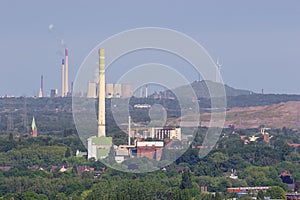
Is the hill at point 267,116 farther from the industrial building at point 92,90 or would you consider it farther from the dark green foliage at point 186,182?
the dark green foliage at point 186,182

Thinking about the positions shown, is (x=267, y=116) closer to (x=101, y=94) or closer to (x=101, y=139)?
(x=101, y=94)

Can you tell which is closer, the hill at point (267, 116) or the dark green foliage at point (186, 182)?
the dark green foliage at point (186, 182)

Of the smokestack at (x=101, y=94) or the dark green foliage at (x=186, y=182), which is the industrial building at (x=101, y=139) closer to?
the smokestack at (x=101, y=94)

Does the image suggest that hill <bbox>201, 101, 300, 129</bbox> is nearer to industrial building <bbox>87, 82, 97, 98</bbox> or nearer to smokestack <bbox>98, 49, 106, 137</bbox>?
industrial building <bbox>87, 82, 97, 98</bbox>

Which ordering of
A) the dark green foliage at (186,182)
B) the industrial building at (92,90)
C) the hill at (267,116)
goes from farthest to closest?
the hill at (267,116), the industrial building at (92,90), the dark green foliage at (186,182)

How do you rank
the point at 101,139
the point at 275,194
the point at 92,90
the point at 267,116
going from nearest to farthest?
the point at 275,194, the point at 101,139, the point at 92,90, the point at 267,116

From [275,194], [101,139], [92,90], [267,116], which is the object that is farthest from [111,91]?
[275,194]

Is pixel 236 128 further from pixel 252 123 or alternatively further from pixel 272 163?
pixel 272 163

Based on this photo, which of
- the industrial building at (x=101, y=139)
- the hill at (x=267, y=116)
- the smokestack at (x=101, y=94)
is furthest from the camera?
the hill at (x=267, y=116)

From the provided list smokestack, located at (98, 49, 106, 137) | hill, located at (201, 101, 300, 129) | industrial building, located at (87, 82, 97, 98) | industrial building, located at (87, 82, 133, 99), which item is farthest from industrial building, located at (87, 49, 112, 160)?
hill, located at (201, 101, 300, 129)

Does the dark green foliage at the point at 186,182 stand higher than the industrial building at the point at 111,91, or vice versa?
the industrial building at the point at 111,91

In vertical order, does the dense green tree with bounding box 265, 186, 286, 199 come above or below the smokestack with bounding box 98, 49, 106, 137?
below

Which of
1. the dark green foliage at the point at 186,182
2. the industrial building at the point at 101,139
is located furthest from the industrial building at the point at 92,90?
the dark green foliage at the point at 186,182
